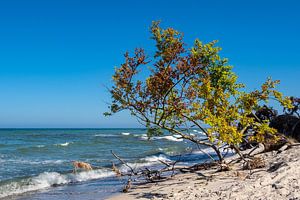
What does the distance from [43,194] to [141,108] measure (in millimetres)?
5015

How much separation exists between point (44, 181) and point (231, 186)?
897 cm

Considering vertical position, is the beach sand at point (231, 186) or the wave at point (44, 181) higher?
the beach sand at point (231, 186)

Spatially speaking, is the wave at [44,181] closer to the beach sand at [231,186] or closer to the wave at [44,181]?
the wave at [44,181]

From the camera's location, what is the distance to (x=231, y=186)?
9203mm

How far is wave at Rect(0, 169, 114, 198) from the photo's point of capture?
14383 mm

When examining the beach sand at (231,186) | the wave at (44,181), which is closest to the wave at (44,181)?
the wave at (44,181)

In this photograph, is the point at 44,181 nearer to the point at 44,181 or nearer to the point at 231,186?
the point at 44,181

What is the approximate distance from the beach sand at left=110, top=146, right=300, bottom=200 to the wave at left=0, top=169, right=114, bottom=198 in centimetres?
451

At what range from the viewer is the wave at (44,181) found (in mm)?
Answer: 14383

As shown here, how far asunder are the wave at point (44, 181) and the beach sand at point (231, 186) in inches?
178

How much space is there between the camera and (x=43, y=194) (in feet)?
43.8

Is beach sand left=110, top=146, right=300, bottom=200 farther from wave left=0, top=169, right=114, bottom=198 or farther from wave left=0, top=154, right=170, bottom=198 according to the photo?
wave left=0, top=169, right=114, bottom=198

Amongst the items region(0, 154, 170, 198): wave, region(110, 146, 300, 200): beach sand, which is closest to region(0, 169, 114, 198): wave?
region(0, 154, 170, 198): wave

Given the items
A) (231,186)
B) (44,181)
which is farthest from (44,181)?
(231,186)
